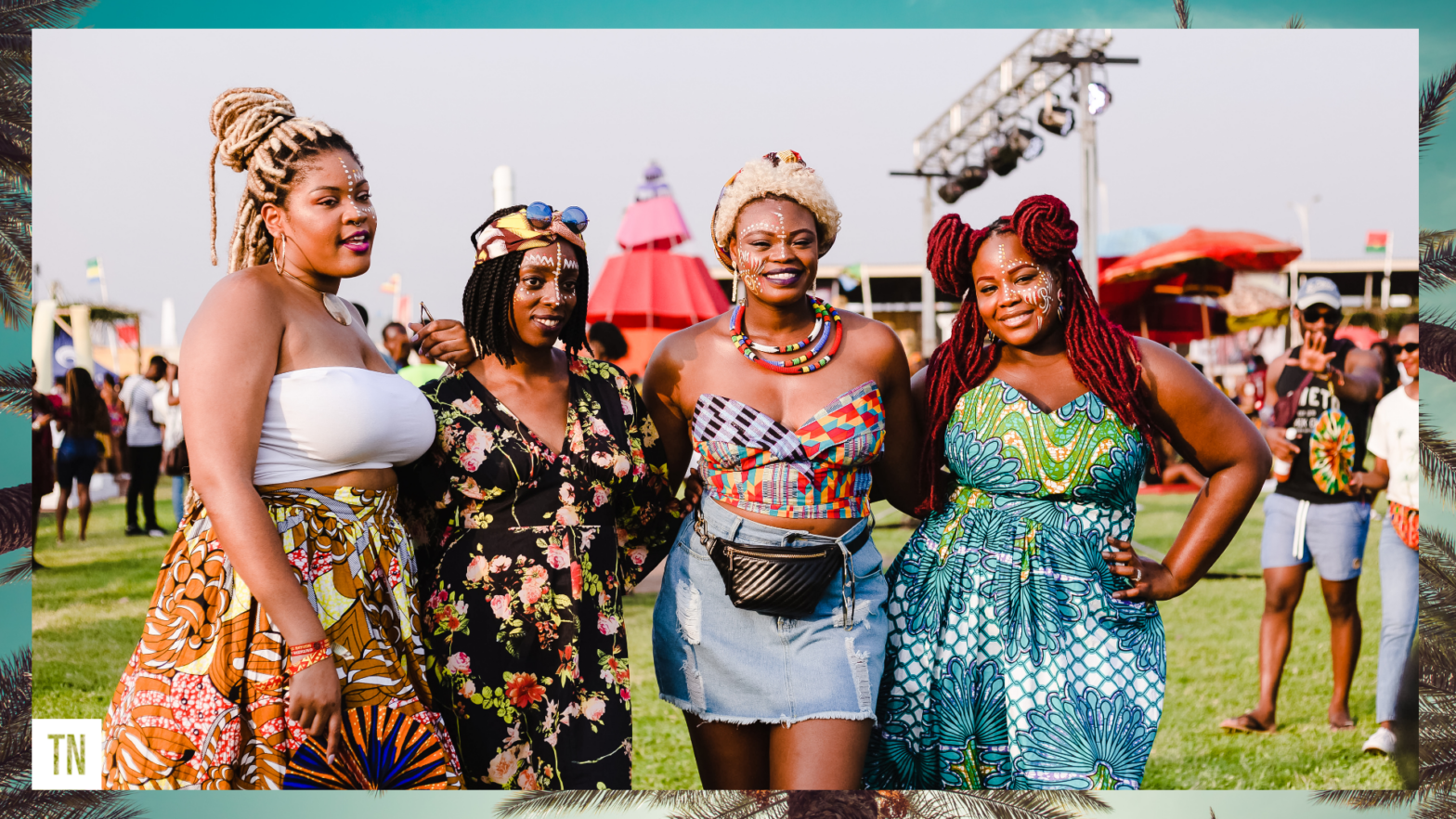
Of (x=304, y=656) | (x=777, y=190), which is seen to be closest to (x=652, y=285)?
(x=777, y=190)

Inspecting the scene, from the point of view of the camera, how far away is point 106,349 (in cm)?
1562

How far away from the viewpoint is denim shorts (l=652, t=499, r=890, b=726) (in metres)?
2.71

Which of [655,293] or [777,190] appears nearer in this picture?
[777,190]

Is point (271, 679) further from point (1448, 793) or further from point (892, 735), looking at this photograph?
point (1448, 793)

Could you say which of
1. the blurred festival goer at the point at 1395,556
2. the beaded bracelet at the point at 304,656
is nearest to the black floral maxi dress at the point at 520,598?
the beaded bracelet at the point at 304,656

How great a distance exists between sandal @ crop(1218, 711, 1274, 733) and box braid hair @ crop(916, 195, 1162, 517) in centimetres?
319

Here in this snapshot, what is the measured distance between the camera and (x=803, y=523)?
9.04ft

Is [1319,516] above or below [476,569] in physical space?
below

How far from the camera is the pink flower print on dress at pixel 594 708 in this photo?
2.72 meters

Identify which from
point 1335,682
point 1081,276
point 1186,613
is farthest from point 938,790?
point 1186,613

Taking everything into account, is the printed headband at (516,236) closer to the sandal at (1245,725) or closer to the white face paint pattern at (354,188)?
the white face paint pattern at (354,188)

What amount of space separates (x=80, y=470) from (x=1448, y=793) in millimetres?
11469

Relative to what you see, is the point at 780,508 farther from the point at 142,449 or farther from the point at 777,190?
the point at 142,449

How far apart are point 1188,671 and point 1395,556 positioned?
1.62 metres
